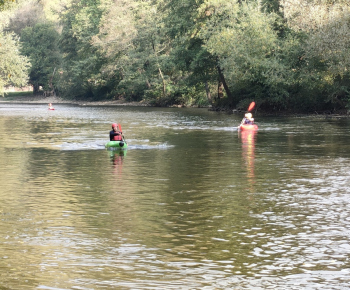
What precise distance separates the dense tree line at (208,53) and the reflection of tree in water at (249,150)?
54.0ft

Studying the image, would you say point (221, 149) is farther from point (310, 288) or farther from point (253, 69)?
point (253, 69)

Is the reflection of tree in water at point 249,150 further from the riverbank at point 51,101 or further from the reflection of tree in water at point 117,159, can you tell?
the riverbank at point 51,101

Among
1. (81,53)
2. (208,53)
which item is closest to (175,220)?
(208,53)

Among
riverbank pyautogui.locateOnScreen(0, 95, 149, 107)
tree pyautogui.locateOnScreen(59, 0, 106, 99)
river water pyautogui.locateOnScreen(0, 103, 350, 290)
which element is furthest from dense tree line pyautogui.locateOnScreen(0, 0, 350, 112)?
river water pyautogui.locateOnScreen(0, 103, 350, 290)

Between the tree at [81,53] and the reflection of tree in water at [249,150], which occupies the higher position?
the tree at [81,53]

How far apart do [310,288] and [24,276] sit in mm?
3758

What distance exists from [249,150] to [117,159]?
6140 mm

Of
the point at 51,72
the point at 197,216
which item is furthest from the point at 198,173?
the point at 51,72

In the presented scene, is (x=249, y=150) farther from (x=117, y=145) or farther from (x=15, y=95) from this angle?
(x=15, y=95)

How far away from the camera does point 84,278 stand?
28.9ft

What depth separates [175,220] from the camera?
12.6m

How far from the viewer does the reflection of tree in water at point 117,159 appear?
2069 cm

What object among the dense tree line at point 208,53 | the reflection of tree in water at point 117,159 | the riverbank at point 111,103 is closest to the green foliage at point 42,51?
the riverbank at point 111,103

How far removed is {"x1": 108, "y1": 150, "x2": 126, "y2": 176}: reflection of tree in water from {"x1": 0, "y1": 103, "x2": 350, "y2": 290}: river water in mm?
53
